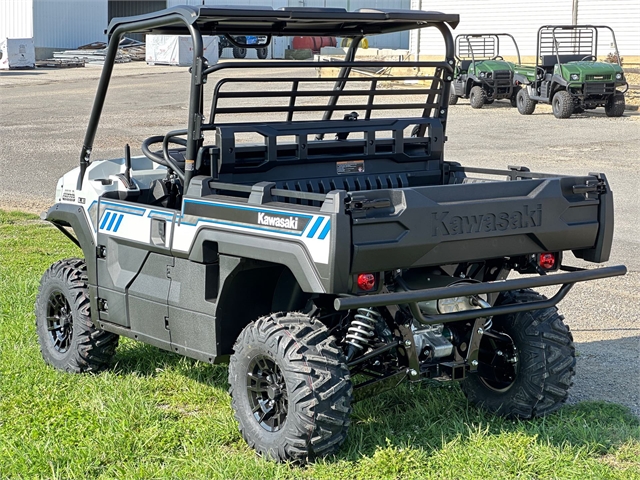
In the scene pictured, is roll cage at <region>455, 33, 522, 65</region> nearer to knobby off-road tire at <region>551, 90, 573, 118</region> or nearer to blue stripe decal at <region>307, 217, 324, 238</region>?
knobby off-road tire at <region>551, 90, 573, 118</region>

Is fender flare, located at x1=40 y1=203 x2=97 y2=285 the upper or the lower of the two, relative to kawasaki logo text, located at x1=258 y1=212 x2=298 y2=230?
lower

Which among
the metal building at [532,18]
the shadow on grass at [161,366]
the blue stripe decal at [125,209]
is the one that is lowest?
the shadow on grass at [161,366]

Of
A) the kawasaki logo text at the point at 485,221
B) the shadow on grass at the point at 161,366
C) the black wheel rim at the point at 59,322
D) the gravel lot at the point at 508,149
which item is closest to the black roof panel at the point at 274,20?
the kawasaki logo text at the point at 485,221

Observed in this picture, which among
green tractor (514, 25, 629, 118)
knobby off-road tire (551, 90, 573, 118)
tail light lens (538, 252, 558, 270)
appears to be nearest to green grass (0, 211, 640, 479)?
tail light lens (538, 252, 558, 270)

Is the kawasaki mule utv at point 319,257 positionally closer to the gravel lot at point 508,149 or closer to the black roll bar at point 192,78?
the black roll bar at point 192,78

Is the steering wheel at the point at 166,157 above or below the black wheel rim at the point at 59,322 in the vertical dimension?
above

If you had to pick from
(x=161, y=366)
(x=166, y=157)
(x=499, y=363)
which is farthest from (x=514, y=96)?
(x=166, y=157)

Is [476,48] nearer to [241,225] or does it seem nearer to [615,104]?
[615,104]

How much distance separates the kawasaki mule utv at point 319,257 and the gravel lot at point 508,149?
1.07m

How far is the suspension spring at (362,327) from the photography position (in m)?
4.43

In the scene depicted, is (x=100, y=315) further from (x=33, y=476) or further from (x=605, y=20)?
(x=605, y=20)

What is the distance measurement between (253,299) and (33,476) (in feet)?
4.01

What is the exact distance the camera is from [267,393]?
442 cm

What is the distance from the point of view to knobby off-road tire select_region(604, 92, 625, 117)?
21.2 m
